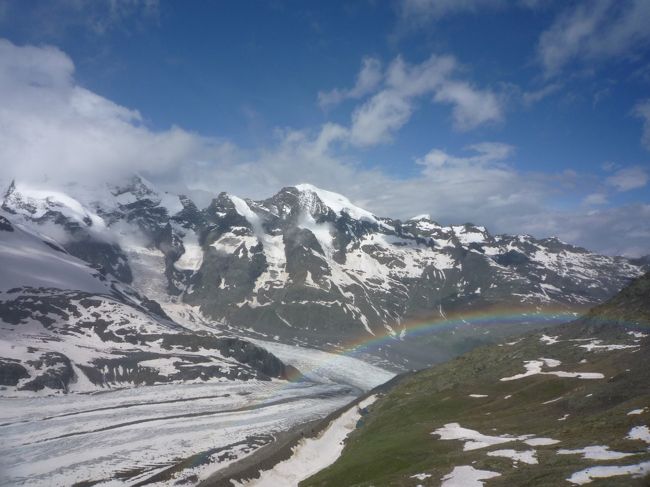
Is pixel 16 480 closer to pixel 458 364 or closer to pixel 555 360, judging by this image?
pixel 458 364

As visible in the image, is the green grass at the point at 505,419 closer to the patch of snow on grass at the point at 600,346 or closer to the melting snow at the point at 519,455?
the melting snow at the point at 519,455

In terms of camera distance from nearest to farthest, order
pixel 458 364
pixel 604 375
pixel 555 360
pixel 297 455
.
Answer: pixel 604 375, pixel 297 455, pixel 555 360, pixel 458 364

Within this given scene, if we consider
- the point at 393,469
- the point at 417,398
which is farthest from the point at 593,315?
the point at 393,469

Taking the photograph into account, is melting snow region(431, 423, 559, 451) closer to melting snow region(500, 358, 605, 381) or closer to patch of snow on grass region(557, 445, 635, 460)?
patch of snow on grass region(557, 445, 635, 460)

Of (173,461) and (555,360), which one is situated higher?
(555,360)

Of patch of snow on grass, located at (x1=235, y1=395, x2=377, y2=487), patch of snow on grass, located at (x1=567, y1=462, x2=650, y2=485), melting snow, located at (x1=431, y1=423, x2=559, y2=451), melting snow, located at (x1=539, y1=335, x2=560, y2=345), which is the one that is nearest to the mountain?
patch of snow on grass, located at (x1=567, y1=462, x2=650, y2=485)

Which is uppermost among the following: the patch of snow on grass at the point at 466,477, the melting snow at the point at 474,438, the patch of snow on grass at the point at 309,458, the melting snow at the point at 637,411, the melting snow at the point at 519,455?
the melting snow at the point at 637,411

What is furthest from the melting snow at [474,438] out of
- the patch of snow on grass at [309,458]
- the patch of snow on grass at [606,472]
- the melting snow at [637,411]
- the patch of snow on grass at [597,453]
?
the patch of snow on grass at [309,458]
